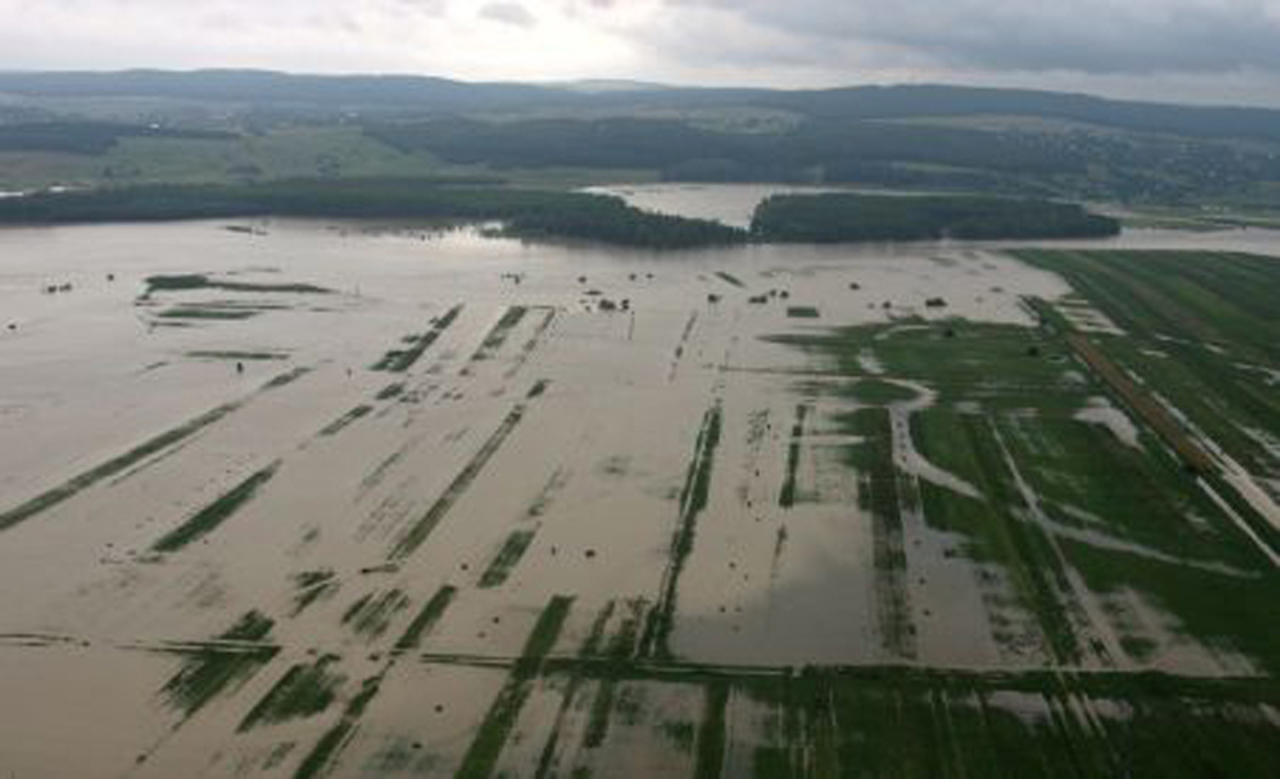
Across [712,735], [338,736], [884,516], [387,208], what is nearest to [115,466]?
[338,736]

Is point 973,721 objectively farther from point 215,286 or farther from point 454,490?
point 215,286

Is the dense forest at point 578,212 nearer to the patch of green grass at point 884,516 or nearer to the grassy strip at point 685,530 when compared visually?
the patch of green grass at point 884,516

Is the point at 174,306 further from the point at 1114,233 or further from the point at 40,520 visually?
the point at 1114,233

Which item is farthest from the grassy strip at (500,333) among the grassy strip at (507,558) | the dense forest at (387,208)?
the dense forest at (387,208)

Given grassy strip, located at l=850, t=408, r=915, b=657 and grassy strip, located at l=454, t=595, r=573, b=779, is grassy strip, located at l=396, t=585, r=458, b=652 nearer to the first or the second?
grassy strip, located at l=454, t=595, r=573, b=779

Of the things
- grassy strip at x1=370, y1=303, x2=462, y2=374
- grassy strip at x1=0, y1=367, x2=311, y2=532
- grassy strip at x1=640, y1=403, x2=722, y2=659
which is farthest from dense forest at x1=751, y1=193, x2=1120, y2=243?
grassy strip at x1=0, y1=367, x2=311, y2=532

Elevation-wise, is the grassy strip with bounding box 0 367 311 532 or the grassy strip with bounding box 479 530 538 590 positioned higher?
the grassy strip with bounding box 479 530 538 590

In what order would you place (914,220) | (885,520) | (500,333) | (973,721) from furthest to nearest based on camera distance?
1. (914,220)
2. (500,333)
3. (885,520)
4. (973,721)
